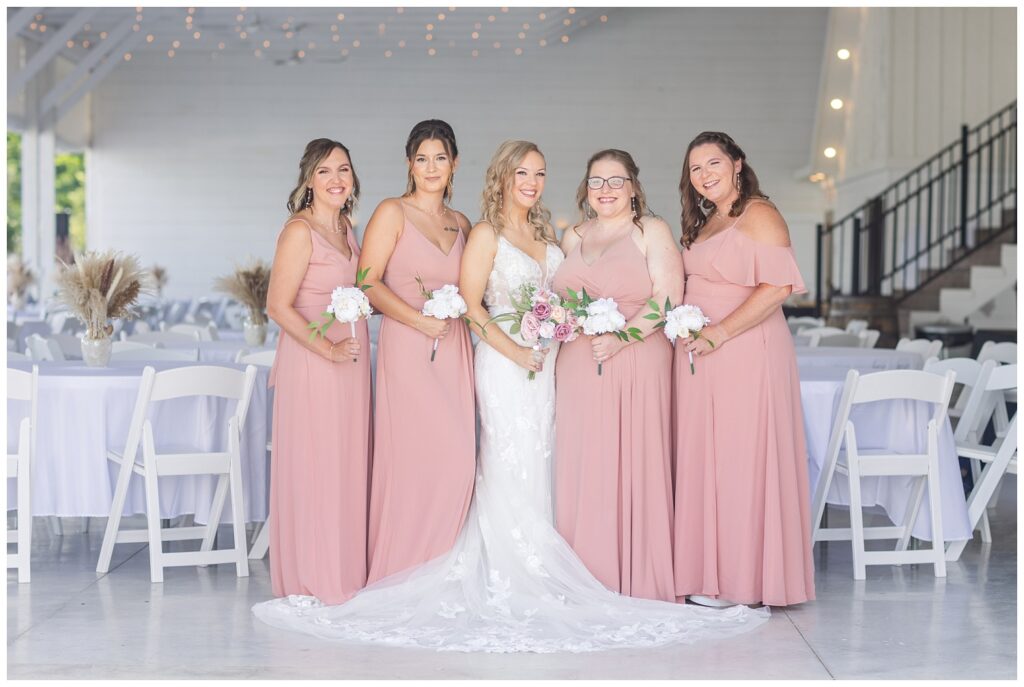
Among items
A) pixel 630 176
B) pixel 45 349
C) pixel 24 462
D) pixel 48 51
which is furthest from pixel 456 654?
pixel 48 51

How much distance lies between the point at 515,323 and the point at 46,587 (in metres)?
2.04

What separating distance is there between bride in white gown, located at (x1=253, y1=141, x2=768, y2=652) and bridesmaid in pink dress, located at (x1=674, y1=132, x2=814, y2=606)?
0.58ft

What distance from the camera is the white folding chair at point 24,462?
477 centimetres

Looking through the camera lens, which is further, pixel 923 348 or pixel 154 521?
pixel 923 348

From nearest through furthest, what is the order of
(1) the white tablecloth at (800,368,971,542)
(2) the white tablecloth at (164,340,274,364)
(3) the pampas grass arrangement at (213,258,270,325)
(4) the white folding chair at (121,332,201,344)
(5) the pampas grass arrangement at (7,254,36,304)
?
(1) the white tablecloth at (800,368,971,542) → (2) the white tablecloth at (164,340,274,364) → (3) the pampas grass arrangement at (213,258,270,325) → (4) the white folding chair at (121,332,201,344) → (5) the pampas grass arrangement at (7,254,36,304)

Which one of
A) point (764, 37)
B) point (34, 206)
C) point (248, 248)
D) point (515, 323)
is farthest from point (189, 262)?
point (515, 323)

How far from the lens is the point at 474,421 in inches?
174

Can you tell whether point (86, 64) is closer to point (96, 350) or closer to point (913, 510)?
point (96, 350)

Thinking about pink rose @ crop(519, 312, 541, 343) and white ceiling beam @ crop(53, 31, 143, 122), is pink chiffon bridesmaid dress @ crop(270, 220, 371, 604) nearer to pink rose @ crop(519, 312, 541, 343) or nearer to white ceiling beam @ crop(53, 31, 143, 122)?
pink rose @ crop(519, 312, 541, 343)

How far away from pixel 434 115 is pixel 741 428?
1500 cm

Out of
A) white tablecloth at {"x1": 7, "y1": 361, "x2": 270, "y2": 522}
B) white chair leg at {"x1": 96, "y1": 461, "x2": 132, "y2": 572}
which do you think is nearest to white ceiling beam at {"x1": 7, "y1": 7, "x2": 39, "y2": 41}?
white tablecloth at {"x1": 7, "y1": 361, "x2": 270, "y2": 522}

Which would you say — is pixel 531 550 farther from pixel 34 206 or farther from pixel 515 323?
pixel 34 206

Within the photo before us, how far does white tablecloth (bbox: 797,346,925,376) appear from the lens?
21.2ft

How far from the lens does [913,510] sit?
518cm
